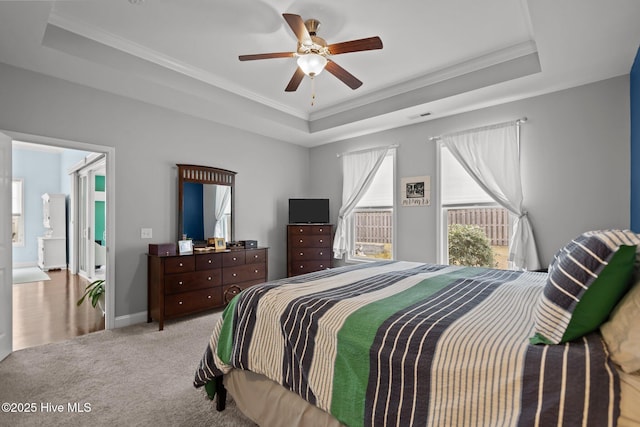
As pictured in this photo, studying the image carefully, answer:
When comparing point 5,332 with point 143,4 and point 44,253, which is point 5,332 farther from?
point 44,253

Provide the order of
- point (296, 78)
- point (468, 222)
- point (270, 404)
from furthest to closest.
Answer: point (468, 222) → point (296, 78) → point (270, 404)

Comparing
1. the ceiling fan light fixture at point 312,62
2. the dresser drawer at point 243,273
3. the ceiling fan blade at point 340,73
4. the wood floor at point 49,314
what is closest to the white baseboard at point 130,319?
the wood floor at point 49,314

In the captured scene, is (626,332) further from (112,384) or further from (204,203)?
(204,203)

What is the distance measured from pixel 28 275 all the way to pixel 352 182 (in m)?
6.81

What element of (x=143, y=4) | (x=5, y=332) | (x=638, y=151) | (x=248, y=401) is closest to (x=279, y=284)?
(x=248, y=401)

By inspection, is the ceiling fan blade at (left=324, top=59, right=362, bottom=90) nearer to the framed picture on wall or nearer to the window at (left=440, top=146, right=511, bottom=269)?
the window at (left=440, top=146, right=511, bottom=269)

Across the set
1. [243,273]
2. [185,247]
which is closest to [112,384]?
[185,247]

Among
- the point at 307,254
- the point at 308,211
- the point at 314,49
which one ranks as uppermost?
the point at 314,49

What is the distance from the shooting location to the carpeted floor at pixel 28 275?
5.88 m

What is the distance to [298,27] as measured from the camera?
230 cm

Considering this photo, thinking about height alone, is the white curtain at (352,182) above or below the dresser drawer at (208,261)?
above

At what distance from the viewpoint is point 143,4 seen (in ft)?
8.14

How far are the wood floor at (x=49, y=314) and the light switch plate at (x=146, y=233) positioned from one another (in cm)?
109

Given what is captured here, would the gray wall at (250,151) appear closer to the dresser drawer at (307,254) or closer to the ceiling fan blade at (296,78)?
the dresser drawer at (307,254)
